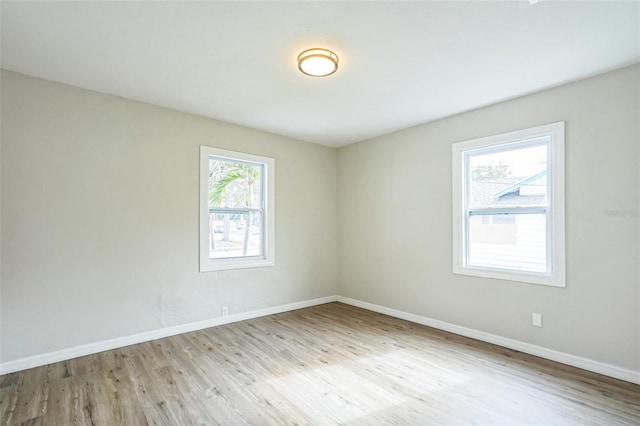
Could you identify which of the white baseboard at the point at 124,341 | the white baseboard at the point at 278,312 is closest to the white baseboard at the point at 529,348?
the white baseboard at the point at 278,312

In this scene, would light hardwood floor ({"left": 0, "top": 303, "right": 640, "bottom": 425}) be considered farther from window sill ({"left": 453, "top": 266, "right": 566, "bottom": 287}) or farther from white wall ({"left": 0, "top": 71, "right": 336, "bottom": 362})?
window sill ({"left": 453, "top": 266, "right": 566, "bottom": 287})

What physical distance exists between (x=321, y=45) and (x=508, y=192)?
259cm

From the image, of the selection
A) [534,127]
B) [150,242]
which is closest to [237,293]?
[150,242]

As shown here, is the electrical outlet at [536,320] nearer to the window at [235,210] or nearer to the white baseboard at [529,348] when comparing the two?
the white baseboard at [529,348]

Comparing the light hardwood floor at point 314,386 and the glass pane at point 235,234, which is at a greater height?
the glass pane at point 235,234

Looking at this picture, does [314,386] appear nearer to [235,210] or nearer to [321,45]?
[235,210]

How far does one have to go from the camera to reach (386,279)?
15.6 feet

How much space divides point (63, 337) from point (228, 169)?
102 inches

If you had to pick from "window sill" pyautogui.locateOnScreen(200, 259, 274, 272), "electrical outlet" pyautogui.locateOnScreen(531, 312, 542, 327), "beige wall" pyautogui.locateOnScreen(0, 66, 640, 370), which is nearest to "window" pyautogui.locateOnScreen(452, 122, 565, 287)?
"beige wall" pyautogui.locateOnScreen(0, 66, 640, 370)

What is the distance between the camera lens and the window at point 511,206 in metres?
3.13

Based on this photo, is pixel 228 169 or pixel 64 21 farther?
pixel 228 169

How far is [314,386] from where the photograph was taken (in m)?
2.62

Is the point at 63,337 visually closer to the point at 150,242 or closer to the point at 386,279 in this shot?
the point at 150,242

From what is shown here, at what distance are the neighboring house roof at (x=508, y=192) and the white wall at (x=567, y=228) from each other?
29 centimetres
